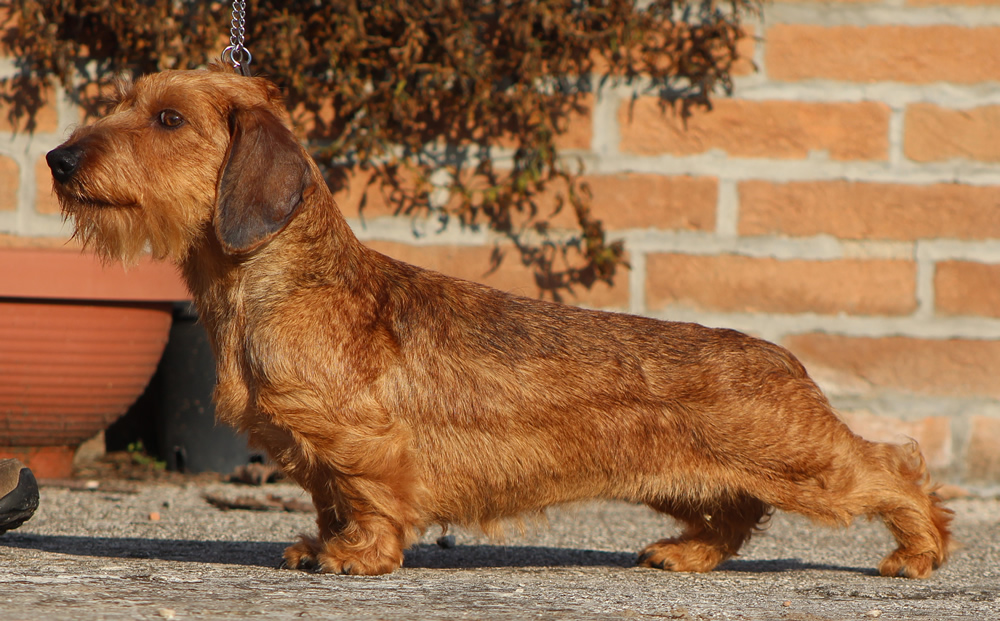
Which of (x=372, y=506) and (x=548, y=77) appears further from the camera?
(x=548, y=77)

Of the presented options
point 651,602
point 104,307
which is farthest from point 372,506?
point 104,307

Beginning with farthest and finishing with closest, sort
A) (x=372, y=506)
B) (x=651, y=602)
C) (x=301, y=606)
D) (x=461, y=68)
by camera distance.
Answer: (x=461, y=68) < (x=372, y=506) < (x=651, y=602) < (x=301, y=606)

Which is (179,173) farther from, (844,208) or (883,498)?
(844,208)

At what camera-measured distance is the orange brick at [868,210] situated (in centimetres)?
556

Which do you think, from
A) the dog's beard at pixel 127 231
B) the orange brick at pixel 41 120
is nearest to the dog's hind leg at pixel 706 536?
the dog's beard at pixel 127 231

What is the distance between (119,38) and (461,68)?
1.75 m

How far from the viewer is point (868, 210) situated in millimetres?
5590

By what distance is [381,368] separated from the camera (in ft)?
10.6

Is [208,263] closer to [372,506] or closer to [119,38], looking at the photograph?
[372,506]

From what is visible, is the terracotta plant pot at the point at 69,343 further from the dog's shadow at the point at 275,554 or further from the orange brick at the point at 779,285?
the orange brick at the point at 779,285

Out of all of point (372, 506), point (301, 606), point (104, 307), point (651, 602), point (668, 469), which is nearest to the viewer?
point (301, 606)

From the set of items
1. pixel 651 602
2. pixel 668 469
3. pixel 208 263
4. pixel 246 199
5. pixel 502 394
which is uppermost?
pixel 246 199

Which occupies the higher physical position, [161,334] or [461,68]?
[461,68]

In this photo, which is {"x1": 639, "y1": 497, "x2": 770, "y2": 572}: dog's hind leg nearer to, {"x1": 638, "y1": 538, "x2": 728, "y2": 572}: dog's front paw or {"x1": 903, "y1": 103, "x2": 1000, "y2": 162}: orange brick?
{"x1": 638, "y1": 538, "x2": 728, "y2": 572}: dog's front paw
